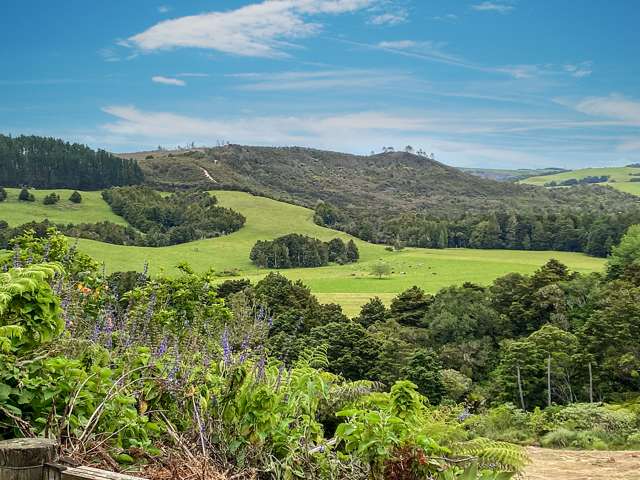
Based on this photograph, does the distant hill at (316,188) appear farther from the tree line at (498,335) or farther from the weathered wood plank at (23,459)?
the weathered wood plank at (23,459)

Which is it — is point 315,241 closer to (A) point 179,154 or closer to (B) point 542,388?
(B) point 542,388

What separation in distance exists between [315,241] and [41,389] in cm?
9040

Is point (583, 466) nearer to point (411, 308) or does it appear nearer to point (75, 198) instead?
point (411, 308)

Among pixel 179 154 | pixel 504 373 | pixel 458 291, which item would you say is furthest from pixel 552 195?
pixel 504 373

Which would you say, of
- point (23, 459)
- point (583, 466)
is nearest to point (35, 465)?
point (23, 459)

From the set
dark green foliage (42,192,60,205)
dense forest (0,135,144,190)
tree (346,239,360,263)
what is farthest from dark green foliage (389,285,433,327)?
dense forest (0,135,144,190)

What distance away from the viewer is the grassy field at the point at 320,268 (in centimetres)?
6775

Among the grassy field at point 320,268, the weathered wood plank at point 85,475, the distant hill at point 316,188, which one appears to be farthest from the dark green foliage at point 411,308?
the distant hill at point 316,188

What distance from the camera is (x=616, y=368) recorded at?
3244cm

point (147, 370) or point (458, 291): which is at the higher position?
point (147, 370)

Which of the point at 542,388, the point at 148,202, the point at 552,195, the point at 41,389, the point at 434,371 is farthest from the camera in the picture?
the point at 552,195

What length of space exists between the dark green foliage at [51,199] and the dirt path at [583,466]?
329ft

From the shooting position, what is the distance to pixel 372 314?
171ft

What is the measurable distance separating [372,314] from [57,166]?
9341 cm
